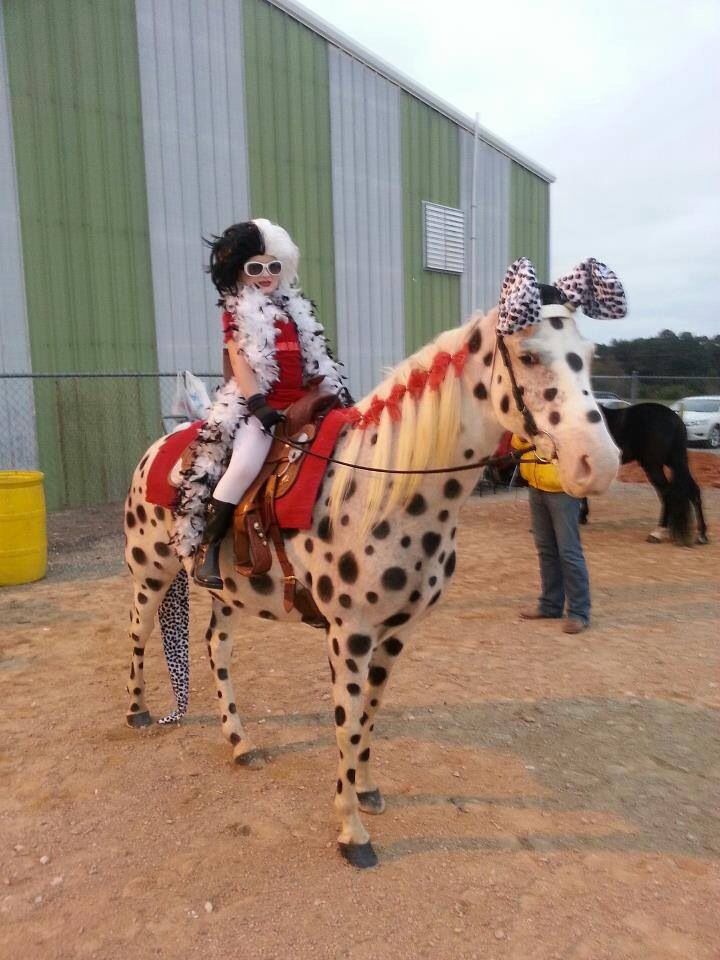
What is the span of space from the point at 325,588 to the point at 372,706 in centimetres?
65

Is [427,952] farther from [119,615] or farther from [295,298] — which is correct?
[119,615]

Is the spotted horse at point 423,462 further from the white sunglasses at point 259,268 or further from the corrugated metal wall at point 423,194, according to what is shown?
Result: the corrugated metal wall at point 423,194

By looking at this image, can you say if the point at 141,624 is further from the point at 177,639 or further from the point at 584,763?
the point at 584,763

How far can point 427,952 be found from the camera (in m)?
2.29

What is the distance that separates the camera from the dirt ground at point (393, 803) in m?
2.39

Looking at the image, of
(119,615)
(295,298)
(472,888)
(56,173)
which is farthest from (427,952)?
(56,173)

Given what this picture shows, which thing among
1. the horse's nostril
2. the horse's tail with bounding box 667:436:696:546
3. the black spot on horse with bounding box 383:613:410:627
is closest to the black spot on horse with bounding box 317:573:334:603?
the black spot on horse with bounding box 383:613:410:627

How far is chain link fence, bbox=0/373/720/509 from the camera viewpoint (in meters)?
9.06

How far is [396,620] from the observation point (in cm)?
271

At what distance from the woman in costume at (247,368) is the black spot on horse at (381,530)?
23.6 inches

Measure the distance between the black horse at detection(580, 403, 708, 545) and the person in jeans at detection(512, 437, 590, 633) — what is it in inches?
120

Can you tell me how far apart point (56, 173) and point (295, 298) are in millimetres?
7567

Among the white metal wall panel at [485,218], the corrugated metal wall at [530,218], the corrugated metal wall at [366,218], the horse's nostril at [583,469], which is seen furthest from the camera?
the corrugated metal wall at [530,218]

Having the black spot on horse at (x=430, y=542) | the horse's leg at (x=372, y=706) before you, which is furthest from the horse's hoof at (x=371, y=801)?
the black spot on horse at (x=430, y=542)
